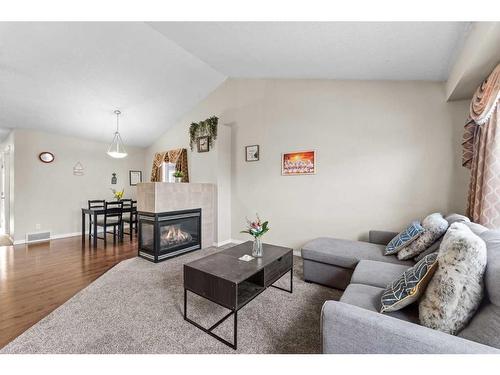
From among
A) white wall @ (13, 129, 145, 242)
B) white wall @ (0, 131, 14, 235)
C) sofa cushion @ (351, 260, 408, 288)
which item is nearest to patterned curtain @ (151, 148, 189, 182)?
white wall @ (13, 129, 145, 242)

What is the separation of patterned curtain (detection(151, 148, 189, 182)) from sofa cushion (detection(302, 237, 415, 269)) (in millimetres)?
3295

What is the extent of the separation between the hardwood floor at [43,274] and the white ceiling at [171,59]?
249cm

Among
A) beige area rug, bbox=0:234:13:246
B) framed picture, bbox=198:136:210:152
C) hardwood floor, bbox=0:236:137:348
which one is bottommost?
hardwood floor, bbox=0:236:137:348

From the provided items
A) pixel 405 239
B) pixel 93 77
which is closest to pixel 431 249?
pixel 405 239

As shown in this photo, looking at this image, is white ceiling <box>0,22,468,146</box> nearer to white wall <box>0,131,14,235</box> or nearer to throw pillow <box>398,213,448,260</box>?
white wall <box>0,131,14,235</box>

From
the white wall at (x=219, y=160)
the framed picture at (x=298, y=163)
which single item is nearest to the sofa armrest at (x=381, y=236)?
the framed picture at (x=298, y=163)

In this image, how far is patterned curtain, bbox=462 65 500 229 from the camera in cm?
186

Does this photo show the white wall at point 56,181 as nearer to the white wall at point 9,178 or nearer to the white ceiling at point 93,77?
the white wall at point 9,178

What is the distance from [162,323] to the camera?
1.83 metres

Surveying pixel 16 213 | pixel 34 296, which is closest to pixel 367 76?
pixel 34 296

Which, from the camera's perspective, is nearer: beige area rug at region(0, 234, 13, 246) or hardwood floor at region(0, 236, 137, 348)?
hardwood floor at region(0, 236, 137, 348)

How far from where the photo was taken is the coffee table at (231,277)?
5.23 feet

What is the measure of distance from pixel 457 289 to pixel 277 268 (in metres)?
1.33

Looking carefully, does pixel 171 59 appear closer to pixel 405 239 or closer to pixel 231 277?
pixel 231 277
